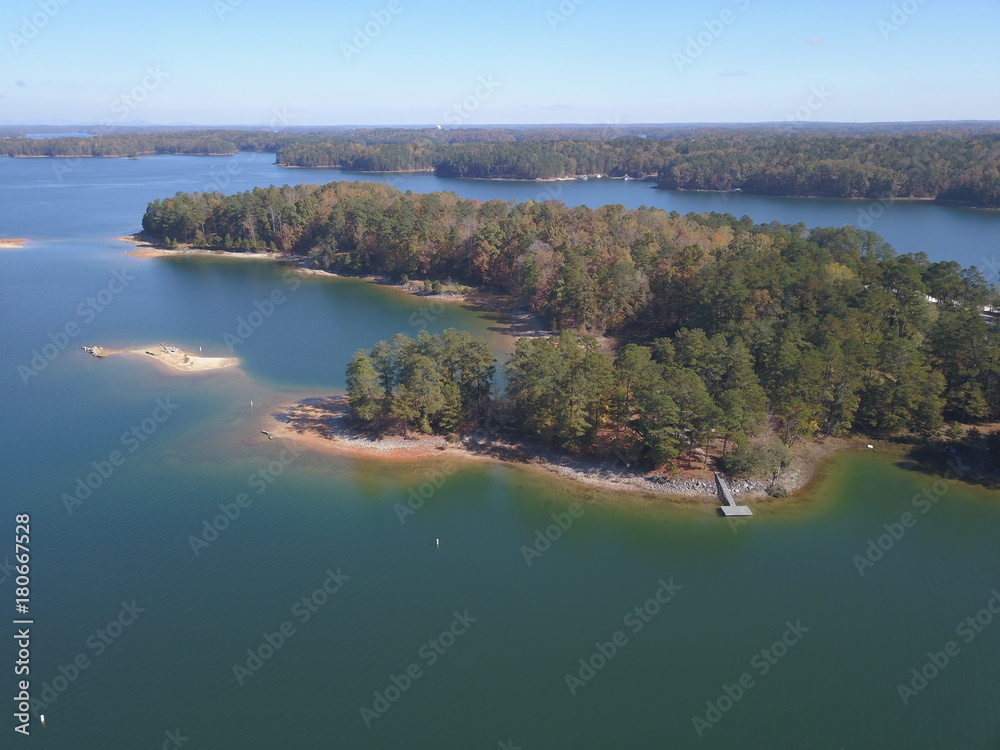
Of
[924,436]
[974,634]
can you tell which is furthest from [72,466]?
[924,436]

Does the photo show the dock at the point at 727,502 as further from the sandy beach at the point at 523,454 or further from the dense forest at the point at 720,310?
the dense forest at the point at 720,310

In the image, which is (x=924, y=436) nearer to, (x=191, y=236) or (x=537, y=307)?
(x=537, y=307)

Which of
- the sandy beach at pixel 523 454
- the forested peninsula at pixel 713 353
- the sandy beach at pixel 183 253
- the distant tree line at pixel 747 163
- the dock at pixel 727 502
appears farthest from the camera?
the distant tree line at pixel 747 163

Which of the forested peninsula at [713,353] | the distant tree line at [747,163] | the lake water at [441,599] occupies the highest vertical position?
the distant tree line at [747,163]

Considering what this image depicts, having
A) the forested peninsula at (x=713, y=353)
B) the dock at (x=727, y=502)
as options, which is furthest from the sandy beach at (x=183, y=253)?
the dock at (x=727, y=502)

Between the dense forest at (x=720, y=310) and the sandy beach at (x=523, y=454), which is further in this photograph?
the dense forest at (x=720, y=310)

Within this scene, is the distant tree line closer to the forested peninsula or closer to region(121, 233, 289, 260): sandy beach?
the forested peninsula

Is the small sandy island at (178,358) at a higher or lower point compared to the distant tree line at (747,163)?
lower

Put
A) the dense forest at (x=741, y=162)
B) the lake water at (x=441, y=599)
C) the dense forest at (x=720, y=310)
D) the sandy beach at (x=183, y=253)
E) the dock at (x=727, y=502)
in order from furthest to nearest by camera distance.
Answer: the dense forest at (x=741, y=162) → the sandy beach at (x=183, y=253) → the dense forest at (x=720, y=310) → the dock at (x=727, y=502) → the lake water at (x=441, y=599)
